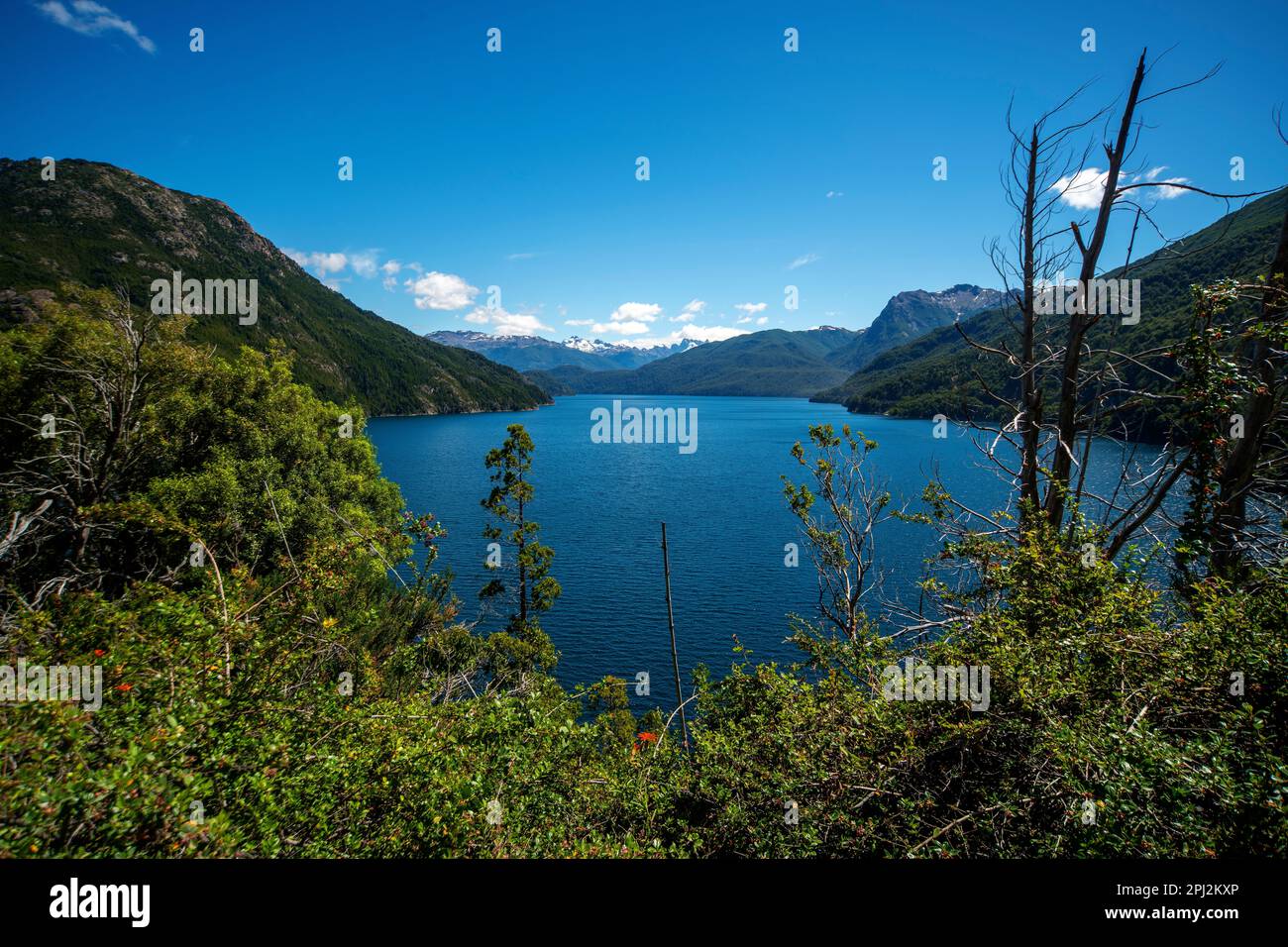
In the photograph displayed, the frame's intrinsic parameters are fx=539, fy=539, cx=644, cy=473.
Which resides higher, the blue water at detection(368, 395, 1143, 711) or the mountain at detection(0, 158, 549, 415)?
the mountain at detection(0, 158, 549, 415)

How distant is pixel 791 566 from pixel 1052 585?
33144mm

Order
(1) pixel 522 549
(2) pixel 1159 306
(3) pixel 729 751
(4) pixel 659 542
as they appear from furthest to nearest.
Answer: (2) pixel 1159 306 < (4) pixel 659 542 < (1) pixel 522 549 < (3) pixel 729 751

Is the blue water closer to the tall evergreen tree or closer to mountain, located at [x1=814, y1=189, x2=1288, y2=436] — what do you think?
mountain, located at [x1=814, y1=189, x2=1288, y2=436]

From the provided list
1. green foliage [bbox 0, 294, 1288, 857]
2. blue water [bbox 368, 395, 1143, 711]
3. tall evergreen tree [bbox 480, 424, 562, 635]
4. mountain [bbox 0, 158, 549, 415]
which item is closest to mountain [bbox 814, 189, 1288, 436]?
green foliage [bbox 0, 294, 1288, 857]

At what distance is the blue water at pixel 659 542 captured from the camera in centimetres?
2991

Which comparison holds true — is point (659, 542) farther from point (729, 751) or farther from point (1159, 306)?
point (1159, 306)

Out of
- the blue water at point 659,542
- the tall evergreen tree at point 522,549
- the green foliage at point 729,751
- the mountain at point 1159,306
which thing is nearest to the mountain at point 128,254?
the blue water at point 659,542

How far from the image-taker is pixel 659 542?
1829 inches

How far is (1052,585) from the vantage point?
7.29 meters

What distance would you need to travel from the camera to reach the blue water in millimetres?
29906

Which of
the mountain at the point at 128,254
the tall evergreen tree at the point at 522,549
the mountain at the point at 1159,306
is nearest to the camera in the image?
Answer: the mountain at the point at 1159,306

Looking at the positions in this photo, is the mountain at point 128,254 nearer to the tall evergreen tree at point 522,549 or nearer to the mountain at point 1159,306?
the tall evergreen tree at point 522,549

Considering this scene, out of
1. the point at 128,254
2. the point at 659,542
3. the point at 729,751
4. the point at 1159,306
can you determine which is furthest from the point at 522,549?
the point at 128,254

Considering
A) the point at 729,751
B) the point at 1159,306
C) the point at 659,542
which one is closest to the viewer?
the point at 729,751
